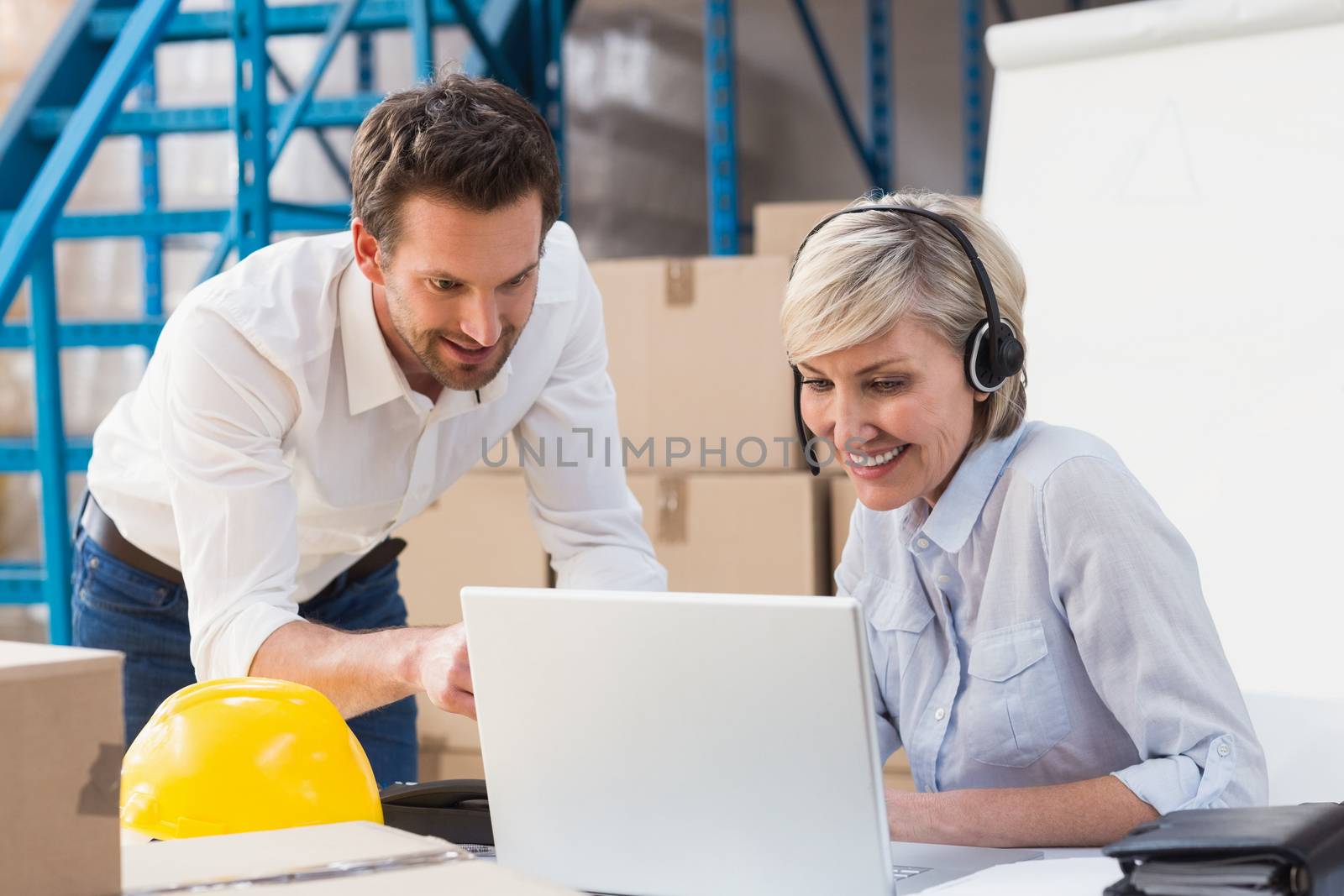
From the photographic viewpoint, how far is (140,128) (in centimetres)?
298

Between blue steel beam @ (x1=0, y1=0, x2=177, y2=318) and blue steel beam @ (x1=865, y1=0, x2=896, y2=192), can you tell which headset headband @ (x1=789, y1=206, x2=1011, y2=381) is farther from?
blue steel beam @ (x1=865, y1=0, x2=896, y2=192)

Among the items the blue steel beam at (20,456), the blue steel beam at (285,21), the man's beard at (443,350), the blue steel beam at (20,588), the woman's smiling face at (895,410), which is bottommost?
the blue steel beam at (20,588)

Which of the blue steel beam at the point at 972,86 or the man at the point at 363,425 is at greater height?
the blue steel beam at the point at 972,86

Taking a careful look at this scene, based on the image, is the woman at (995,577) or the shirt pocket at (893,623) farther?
the shirt pocket at (893,623)

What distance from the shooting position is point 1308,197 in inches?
74.1

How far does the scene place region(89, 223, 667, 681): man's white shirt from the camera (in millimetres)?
1428

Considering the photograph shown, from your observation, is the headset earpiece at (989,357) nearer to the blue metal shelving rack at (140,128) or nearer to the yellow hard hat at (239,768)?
the yellow hard hat at (239,768)

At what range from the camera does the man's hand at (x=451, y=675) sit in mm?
1123

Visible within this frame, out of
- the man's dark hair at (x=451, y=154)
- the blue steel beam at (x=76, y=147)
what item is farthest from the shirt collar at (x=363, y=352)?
the blue steel beam at (x=76, y=147)

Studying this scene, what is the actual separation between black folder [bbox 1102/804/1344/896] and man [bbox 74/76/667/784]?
0.53 meters

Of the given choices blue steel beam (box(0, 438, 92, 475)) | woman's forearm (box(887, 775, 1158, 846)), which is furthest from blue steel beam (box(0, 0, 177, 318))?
woman's forearm (box(887, 775, 1158, 846))

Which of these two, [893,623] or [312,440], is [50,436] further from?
[893,623]

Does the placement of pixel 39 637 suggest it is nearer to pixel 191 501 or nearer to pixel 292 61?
pixel 292 61

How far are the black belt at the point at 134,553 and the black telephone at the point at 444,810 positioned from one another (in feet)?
2.30
